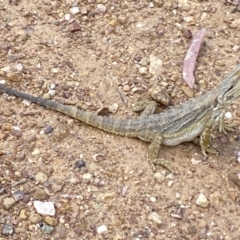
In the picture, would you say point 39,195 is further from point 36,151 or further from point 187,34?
point 187,34

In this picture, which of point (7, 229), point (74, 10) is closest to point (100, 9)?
point (74, 10)

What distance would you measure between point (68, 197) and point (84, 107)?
1.25 m

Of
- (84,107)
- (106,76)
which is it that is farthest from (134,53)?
(84,107)

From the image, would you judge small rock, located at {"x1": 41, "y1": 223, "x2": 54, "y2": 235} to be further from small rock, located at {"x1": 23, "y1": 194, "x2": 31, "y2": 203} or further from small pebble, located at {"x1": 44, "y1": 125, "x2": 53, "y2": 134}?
small pebble, located at {"x1": 44, "y1": 125, "x2": 53, "y2": 134}

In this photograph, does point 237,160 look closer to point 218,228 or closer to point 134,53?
point 218,228

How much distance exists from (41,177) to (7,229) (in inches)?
25.6

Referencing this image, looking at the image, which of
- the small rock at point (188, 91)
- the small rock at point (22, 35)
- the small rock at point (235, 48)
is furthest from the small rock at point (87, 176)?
the small rock at point (235, 48)

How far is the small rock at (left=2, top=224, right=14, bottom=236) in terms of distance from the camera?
5.90 metres

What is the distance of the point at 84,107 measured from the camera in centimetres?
713

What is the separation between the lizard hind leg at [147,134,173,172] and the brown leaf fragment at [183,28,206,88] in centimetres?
93

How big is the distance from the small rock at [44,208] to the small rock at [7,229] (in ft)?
0.95

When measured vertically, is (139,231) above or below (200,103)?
below

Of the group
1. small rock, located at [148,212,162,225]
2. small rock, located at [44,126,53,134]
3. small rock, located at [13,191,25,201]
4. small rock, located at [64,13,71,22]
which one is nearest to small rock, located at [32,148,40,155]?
small rock, located at [44,126,53,134]

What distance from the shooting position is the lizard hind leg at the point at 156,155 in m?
6.66
